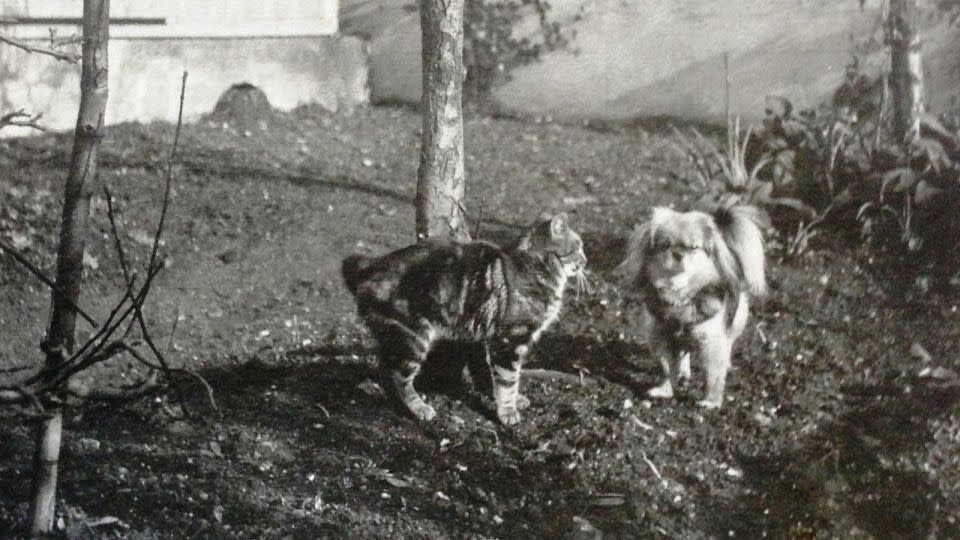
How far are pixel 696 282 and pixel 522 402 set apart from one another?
0.72 m

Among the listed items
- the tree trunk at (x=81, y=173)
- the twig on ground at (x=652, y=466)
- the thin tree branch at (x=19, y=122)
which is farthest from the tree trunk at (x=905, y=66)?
the thin tree branch at (x=19, y=122)

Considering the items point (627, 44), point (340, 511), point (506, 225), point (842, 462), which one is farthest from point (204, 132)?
point (842, 462)

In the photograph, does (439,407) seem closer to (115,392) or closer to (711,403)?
(711,403)

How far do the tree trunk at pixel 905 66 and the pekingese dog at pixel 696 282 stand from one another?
1.71 metres

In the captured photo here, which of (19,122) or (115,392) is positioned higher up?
(19,122)

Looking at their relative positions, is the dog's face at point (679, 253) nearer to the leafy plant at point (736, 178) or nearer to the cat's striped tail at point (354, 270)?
the cat's striped tail at point (354, 270)

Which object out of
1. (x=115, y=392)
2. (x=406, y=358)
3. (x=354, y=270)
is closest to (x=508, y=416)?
(x=406, y=358)

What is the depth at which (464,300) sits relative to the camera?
3.48 metres

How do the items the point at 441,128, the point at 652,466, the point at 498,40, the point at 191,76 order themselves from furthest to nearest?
the point at 498,40 < the point at 191,76 < the point at 441,128 < the point at 652,466

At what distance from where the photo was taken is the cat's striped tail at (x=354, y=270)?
3.55 meters

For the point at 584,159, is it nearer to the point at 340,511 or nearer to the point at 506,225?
the point at 506,225

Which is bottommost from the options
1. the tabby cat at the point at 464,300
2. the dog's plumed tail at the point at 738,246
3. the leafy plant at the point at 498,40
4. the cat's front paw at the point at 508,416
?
the cat's front paw at the point at 508,416

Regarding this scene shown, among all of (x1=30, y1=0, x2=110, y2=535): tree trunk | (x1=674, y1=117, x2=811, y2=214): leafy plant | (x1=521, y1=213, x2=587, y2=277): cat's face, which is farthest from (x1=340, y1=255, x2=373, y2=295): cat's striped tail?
(x1=674, y1=117, x2=811, y2=214): leafy plant

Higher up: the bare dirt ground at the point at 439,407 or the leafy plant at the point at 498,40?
the leafy plant at the point at 498,40
